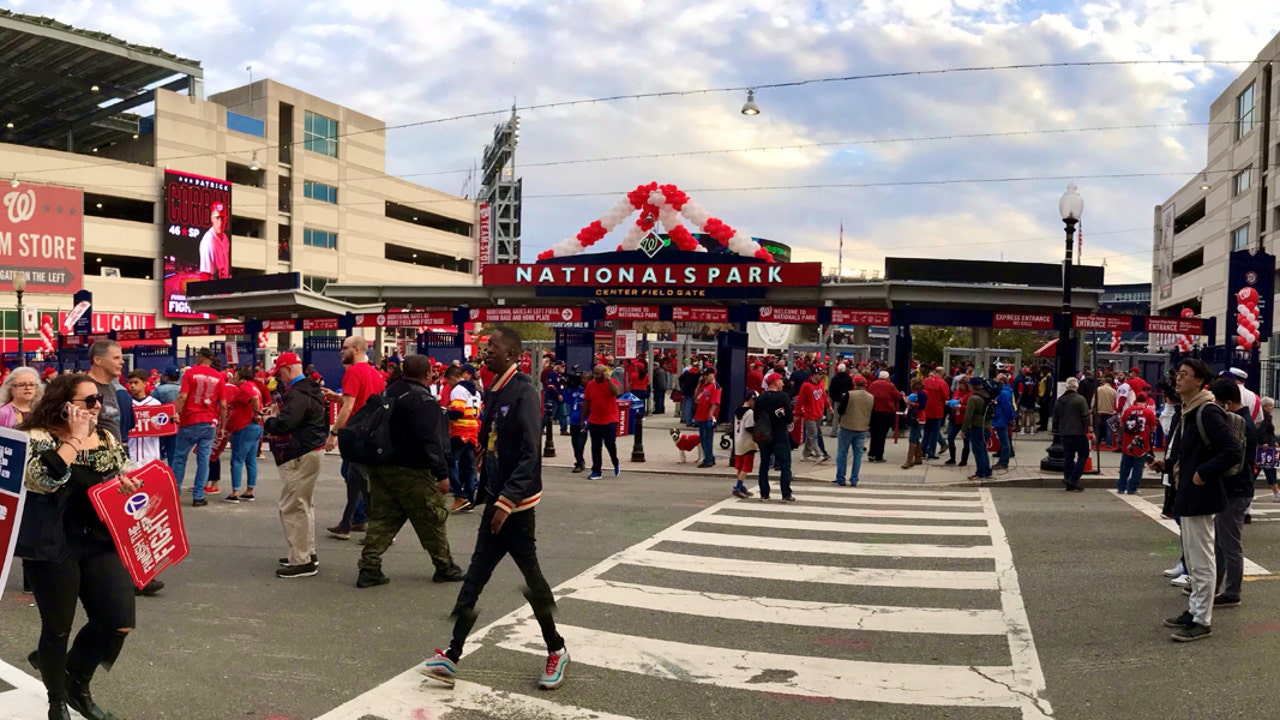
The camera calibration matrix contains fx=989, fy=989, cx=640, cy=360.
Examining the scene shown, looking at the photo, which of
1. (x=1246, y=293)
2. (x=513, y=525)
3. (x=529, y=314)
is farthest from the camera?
(x=529, y=314)

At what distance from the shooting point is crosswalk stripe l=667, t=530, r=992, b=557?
959cm

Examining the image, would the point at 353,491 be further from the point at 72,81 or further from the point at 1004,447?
the point at 72,81

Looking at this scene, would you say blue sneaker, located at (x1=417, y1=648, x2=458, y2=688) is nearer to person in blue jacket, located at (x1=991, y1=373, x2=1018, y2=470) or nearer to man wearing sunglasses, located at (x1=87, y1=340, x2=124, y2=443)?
man wearing sunglasses, located at (x1=87, y1=340, x2=124, y2=443)

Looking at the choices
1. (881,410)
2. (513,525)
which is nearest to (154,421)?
(513,525)

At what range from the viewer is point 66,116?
6006 cm

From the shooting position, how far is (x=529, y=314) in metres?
25.5

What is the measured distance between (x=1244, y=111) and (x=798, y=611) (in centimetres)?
5799

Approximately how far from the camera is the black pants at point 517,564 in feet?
17.9

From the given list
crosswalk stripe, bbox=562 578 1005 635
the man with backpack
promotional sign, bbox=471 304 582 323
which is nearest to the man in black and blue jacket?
crosswalk stripe, bbox=562 578 1005 635

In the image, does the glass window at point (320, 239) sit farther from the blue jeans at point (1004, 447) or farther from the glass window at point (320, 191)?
the blue jeans at point (1004, 447)

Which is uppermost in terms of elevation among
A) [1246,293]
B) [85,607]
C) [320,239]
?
[320,239]

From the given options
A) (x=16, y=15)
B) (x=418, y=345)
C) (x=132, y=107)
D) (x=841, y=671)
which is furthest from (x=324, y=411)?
(x=132, y=107)

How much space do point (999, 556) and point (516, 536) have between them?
574cm

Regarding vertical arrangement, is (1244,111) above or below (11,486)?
above
